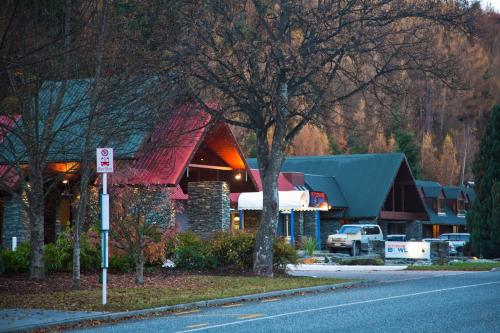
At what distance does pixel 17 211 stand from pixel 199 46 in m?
14.3

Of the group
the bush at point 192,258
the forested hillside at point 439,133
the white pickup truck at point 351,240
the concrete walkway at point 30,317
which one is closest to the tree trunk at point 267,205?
the bush at point 192,258

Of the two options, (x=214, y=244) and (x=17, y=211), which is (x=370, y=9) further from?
(x=17, y=211)

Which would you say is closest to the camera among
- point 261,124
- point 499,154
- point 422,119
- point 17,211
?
point 261,124

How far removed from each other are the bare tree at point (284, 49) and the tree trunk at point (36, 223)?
206 inches

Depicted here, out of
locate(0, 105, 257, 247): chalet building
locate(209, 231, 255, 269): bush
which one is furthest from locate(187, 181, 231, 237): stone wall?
locate(209, 231, 255, 269): bush

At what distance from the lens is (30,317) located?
16.0 meters

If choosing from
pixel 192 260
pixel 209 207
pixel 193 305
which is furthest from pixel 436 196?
pixel 193 305

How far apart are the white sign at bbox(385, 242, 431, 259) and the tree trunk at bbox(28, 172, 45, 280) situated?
2135 centimetres

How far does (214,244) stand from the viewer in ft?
95.4

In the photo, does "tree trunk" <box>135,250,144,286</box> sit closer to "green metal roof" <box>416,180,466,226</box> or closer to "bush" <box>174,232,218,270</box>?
"bush" <box>174,232,218,270</box>

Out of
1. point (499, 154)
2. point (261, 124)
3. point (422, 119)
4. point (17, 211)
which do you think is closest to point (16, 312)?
point (261, 124)

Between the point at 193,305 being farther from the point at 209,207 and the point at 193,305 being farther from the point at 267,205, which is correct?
the point at 209,207

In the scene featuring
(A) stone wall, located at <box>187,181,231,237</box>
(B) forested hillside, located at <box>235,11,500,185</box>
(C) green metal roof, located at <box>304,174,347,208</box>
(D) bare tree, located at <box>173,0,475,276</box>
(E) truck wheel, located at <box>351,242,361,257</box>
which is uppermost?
(B) forested hillside, located at <box>235,11,500,185</box>

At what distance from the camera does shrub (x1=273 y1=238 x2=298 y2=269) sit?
2839 centimetres
